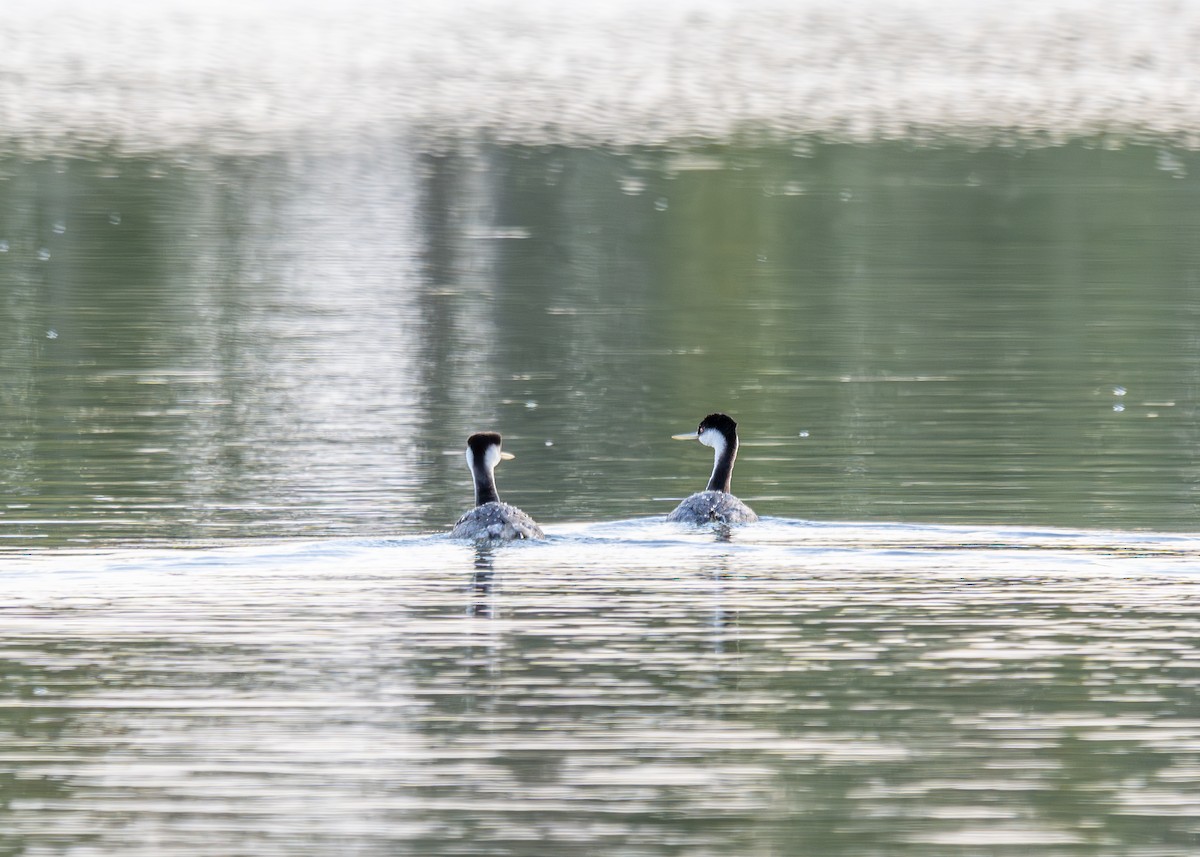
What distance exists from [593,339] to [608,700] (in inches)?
654

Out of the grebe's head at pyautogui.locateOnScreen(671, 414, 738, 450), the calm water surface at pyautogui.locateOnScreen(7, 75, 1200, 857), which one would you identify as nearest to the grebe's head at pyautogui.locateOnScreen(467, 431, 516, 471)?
the calm water surface at pyautogui.locateOnScreen(7, 75, 1200, 857)

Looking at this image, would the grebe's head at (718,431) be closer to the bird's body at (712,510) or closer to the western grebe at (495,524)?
the bird's body at (712,510)

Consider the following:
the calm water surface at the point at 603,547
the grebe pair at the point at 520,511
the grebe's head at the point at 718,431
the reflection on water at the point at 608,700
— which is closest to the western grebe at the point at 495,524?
the grebe pair at the point at 520,511

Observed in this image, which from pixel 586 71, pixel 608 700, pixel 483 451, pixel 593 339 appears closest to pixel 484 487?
pixel 483 451

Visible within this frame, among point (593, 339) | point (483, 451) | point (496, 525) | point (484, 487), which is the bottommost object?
point (496, 525)

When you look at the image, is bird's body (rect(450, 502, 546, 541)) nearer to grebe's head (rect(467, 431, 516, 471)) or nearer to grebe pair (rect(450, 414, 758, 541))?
grebe pair (rect(450, 414, 758, 541))

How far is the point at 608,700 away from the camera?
11.7 metres

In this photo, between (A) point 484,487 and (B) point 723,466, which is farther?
(B) point 723,466

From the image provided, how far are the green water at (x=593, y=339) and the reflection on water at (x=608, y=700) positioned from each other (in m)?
2.10

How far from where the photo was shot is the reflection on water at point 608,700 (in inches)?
392

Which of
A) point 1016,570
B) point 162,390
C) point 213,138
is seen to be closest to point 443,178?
point 213,138

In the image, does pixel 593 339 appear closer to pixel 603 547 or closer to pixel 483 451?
pixel 483 451

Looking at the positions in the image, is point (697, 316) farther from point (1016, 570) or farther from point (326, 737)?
point (326, 737)

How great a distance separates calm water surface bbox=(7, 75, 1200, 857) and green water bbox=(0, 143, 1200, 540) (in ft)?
0.34
